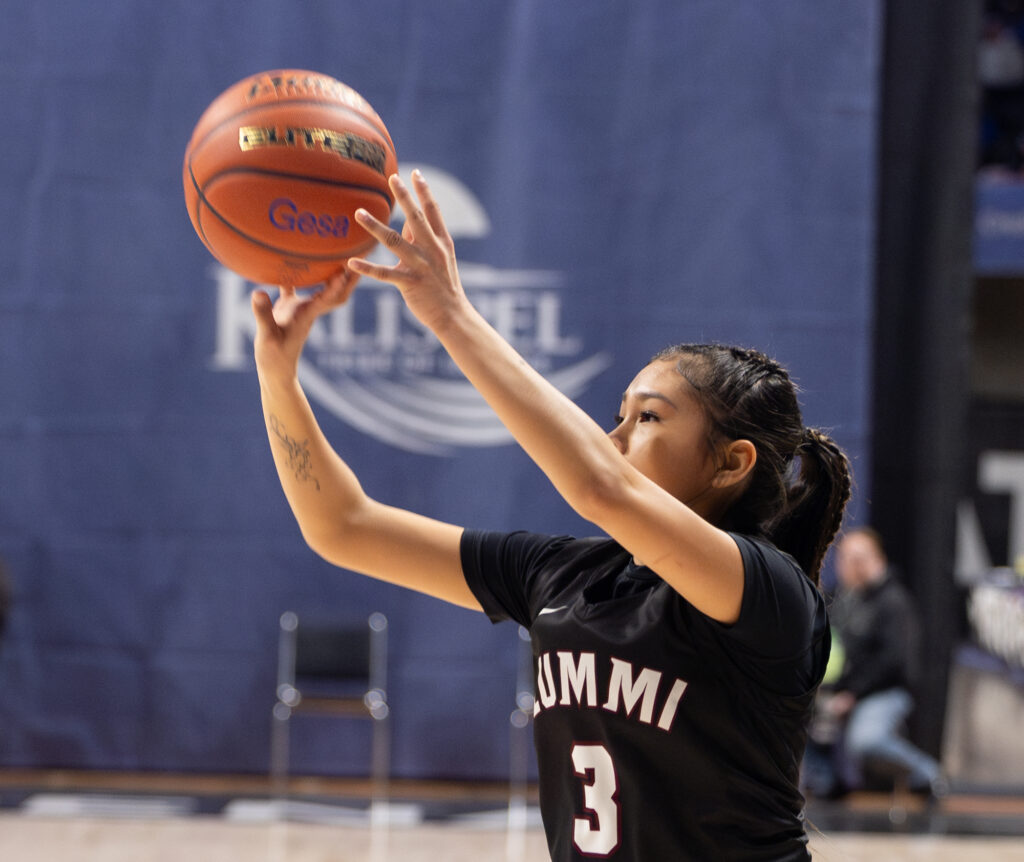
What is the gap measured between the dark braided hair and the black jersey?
157 mm

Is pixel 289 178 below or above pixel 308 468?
above

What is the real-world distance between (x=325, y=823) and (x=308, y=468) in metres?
3.46

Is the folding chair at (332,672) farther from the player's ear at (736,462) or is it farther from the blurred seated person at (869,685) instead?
the player's ear at (736,462)

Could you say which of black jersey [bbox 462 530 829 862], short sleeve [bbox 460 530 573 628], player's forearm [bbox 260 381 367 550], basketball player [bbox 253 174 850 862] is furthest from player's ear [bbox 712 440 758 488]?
player's forearm [bbox 260 381 367 550]

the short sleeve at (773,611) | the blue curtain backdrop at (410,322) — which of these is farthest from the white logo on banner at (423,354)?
the short sleeve at (773,611)

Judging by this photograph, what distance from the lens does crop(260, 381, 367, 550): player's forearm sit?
1.56 metres

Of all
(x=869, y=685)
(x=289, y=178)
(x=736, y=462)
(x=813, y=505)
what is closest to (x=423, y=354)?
(x=869, y=685)

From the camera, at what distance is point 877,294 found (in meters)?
5.54

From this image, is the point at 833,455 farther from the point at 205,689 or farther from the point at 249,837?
the point at 205,689

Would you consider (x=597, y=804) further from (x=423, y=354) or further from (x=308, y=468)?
(x=423, y=354)

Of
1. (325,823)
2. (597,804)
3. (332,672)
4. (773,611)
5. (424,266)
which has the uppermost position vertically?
(424,266)

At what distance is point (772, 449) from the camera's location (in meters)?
1.41

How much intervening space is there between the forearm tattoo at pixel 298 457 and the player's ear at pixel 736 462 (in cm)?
58

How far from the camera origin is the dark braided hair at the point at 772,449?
1382mm
